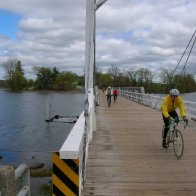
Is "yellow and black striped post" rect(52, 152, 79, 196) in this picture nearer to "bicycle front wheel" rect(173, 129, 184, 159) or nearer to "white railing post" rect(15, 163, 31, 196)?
"white railing post" rect(15, 163, 31, 196)

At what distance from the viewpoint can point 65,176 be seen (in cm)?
653

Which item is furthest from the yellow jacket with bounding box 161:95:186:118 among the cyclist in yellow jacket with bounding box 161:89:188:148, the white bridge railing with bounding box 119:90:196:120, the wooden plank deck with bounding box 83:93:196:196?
the white bridge railing with bounding box 119:90:196:120

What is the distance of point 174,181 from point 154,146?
4282 mm

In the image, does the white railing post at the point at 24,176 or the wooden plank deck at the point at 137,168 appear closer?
the white railing post at the point at 24,176

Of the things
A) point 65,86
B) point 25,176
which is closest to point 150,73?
point 65,86

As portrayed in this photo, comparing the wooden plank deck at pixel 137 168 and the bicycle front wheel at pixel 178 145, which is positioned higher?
the bicycle front wheel at pixel 178 145

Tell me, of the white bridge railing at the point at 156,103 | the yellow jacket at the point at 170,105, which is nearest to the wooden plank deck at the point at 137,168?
the yellow jacket at the point at 170,105

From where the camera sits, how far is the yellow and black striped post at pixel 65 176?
6.48 m

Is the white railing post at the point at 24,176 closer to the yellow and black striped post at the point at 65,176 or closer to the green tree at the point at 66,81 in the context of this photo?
the yellow and black striped post at the point at 65,176

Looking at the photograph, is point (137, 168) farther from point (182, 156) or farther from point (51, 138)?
point (51, 138)

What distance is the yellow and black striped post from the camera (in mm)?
6481

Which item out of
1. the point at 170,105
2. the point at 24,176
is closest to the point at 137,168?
the point at 170,105

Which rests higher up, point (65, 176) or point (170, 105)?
point (170, 105)

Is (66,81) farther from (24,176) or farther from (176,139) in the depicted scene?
(24,176)
